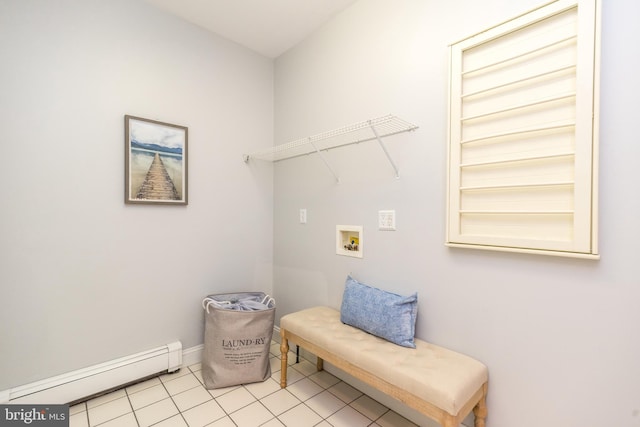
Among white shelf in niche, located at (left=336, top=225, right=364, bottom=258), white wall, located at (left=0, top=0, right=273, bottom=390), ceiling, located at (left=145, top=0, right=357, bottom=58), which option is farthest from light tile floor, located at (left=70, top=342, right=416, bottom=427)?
ceiling, located at (left=145, top=0, right=357, bottom=58)

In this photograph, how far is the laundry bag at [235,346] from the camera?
1.91 meters

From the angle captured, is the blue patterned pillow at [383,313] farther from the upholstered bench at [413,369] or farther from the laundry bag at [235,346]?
the laundry bag at [235,346]

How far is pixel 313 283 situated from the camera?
2.29 metres

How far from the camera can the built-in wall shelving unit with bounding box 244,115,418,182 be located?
1.63 meters

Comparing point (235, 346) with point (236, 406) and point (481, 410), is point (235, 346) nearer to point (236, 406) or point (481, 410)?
point (236, 406)

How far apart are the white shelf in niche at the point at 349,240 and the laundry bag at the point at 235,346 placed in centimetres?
70

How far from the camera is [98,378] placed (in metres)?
1.76

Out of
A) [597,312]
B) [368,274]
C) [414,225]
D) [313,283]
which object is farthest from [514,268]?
[313,283]

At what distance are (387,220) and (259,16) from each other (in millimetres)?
1768

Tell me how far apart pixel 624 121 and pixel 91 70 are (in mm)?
2726

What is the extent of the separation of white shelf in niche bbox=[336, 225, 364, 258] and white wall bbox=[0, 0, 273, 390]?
93cm

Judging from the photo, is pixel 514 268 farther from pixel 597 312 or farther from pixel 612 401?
pixel 612 401

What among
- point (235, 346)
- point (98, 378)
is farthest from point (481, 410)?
point (98, 378)

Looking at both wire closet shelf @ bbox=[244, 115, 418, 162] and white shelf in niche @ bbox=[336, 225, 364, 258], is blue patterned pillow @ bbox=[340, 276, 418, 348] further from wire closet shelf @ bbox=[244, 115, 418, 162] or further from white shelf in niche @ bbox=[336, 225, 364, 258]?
wire closet shelf @ bbox=[244, 115, 418, 162]
